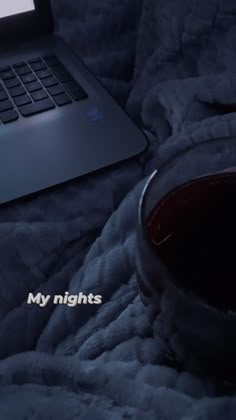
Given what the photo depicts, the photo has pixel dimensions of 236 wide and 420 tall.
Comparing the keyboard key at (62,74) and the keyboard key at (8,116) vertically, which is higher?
the keyboard key at (62,74)

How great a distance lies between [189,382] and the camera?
30cm

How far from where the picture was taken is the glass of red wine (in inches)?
9.5

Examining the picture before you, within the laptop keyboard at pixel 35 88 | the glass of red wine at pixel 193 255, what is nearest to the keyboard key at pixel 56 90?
the laptop keyboard at pixel 35 88

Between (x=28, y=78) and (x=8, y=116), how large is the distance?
0.21ft

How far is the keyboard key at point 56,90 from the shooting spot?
51 centimetres

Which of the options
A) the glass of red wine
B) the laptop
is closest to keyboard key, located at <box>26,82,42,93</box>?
the laptop

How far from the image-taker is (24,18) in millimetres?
563

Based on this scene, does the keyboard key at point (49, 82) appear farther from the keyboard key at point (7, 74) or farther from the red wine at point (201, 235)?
the red wine at point (201, 235)

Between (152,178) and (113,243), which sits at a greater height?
(152,178)

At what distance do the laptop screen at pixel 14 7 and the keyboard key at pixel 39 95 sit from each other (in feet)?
0.33

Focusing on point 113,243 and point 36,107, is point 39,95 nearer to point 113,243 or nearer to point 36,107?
point 36,107

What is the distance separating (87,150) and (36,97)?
93mm

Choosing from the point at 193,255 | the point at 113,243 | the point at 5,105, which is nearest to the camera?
the point at 193,255

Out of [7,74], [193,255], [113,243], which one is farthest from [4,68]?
[193,255]
